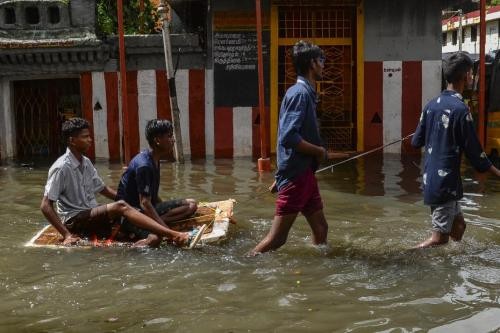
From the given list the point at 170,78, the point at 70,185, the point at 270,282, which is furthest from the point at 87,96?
the point at 270,282

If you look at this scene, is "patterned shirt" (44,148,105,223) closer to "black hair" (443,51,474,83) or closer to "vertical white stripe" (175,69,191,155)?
"black hair" (443,51,474,83)

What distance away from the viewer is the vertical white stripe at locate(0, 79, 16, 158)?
13578mm

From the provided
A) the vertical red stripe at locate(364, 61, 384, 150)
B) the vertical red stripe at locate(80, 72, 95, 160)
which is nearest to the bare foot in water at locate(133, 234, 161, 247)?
the vertical red stripe at locate(80, 72, 95, 160)

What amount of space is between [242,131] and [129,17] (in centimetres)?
453

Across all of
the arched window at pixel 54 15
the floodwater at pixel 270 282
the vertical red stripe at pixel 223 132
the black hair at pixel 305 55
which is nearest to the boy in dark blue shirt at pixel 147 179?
the floodwater at pixel 270 282

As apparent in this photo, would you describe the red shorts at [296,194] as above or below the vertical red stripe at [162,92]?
below

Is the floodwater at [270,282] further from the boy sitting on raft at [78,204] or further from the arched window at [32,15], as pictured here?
the arched window at [32,15]

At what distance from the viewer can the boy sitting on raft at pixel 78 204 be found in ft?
18.8

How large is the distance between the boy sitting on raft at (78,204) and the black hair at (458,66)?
2.56m

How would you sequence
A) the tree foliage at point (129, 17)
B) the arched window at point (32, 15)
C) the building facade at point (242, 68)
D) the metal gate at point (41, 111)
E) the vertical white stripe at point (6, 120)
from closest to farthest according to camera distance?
the building facade at point (242, 68)
the arched window at point (32, 15)
the vertical white stripe at point (6, 120)
the metal gate at point (41, 111)
the tree foliage at point (129, 17)

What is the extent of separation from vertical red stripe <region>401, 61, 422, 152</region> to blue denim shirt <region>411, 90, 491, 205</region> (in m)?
8.11

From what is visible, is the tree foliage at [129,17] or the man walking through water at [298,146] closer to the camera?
the man walking through water at [298,146]

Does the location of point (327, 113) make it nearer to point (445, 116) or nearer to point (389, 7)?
point (389, 7)

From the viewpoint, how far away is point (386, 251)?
5.88m
